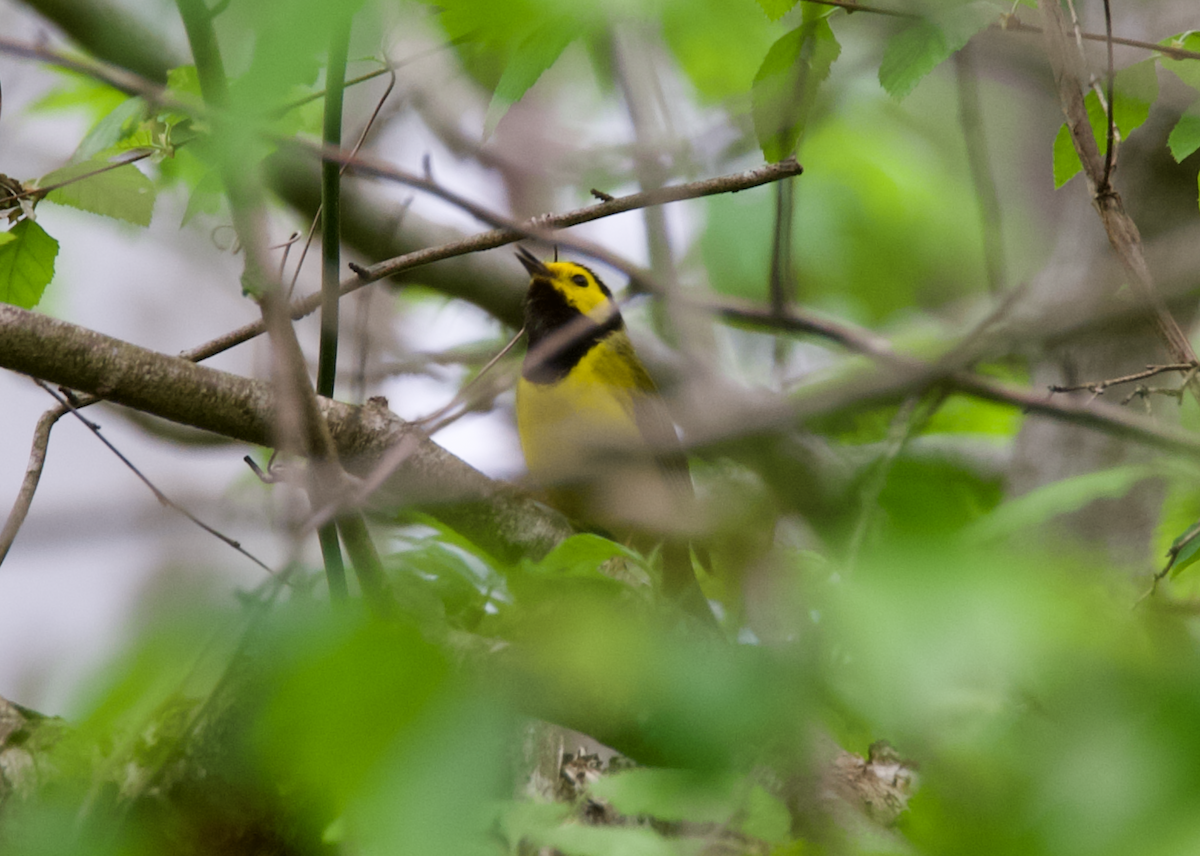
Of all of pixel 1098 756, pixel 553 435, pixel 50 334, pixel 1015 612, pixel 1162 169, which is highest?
pixel 1162 169

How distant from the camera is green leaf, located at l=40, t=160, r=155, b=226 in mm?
1970

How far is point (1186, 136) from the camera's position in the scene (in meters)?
1.73

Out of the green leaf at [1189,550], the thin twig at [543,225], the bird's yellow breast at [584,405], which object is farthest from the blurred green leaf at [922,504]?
the bird's yellow breast at [584,405]

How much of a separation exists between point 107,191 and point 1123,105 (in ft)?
6.32

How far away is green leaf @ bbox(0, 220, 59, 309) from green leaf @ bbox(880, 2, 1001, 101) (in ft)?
5.31

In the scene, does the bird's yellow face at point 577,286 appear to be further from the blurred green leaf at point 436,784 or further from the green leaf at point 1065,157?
the blurred green leaf at point 436,784

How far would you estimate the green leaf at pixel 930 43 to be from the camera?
1.61m

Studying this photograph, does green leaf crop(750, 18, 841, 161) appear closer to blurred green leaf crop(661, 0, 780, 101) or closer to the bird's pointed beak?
blurred green leaf crop(661, 0, 780, 101)

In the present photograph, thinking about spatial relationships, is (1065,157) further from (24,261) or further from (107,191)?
(24,261)

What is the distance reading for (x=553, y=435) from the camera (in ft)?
13.8

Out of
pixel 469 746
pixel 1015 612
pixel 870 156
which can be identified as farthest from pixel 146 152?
pixel 870 156

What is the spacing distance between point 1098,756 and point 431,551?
823 millimetres

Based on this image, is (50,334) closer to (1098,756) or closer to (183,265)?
(1098,756)

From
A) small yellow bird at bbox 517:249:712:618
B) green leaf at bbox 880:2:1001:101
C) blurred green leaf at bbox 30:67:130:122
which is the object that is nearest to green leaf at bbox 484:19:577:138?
green leaf at bbox 880:2:1001:101
